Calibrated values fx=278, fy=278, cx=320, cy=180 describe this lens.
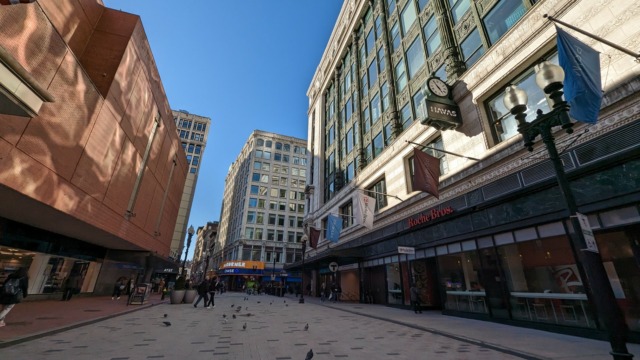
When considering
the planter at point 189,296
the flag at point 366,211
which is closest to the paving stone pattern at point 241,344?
the flag at point 366,211

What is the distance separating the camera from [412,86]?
19.5 meters

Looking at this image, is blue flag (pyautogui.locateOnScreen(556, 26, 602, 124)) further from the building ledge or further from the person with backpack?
the person with backpack

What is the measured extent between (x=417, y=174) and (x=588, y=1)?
8.32m

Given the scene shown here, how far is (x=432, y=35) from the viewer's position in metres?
18.0

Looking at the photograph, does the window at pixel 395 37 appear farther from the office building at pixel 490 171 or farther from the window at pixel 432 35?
the window at pixel 432 35

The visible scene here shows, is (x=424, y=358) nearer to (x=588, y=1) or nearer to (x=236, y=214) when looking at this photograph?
(x=588, y=1)

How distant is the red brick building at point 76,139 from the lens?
9383mm

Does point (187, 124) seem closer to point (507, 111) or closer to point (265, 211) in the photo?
point (265, 211)

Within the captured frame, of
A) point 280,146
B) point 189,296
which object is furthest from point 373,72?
point 280,146

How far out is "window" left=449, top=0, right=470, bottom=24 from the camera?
1542 centimetres

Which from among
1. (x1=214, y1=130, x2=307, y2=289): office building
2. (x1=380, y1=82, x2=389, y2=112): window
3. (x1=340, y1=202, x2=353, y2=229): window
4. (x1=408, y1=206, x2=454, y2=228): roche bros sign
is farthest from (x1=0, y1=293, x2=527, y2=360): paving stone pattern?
(x1=214, y1=130, x2=307, y2=289): office building

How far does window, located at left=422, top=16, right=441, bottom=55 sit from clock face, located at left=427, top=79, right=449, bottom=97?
4.01 metres

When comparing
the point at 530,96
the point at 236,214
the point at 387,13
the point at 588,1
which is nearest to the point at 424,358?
the point at 530,96

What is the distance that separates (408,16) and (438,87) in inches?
405
